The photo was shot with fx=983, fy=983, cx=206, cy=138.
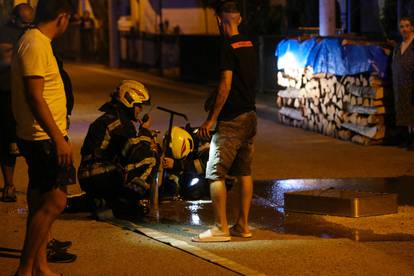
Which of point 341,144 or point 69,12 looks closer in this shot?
point 69,12

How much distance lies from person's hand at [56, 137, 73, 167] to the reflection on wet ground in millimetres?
2381

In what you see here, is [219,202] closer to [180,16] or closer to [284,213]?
[284,213]

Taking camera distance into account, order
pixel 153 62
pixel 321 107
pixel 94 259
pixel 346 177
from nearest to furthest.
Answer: pixel 94 259
pixel 346 177
pixel 321 107
pixel 153 62

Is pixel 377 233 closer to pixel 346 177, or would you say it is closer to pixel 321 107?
pixel 346 177

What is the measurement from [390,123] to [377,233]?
214 inches

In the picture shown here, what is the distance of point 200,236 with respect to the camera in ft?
25.6

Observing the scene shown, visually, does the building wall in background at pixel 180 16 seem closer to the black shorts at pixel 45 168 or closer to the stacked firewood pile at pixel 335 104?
the stacked firewood pile at pixel 335 104

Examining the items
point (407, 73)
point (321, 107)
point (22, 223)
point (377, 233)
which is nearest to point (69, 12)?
point (22, 223)

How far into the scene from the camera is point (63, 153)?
20.3 ft

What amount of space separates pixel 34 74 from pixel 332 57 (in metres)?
8.57

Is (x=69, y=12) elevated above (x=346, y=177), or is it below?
above

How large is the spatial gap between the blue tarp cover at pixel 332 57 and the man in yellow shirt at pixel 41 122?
7.36 metres

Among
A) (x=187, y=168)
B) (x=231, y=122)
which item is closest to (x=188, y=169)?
(x=187, y=168)

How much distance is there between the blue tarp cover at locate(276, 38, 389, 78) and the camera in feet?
43.3
